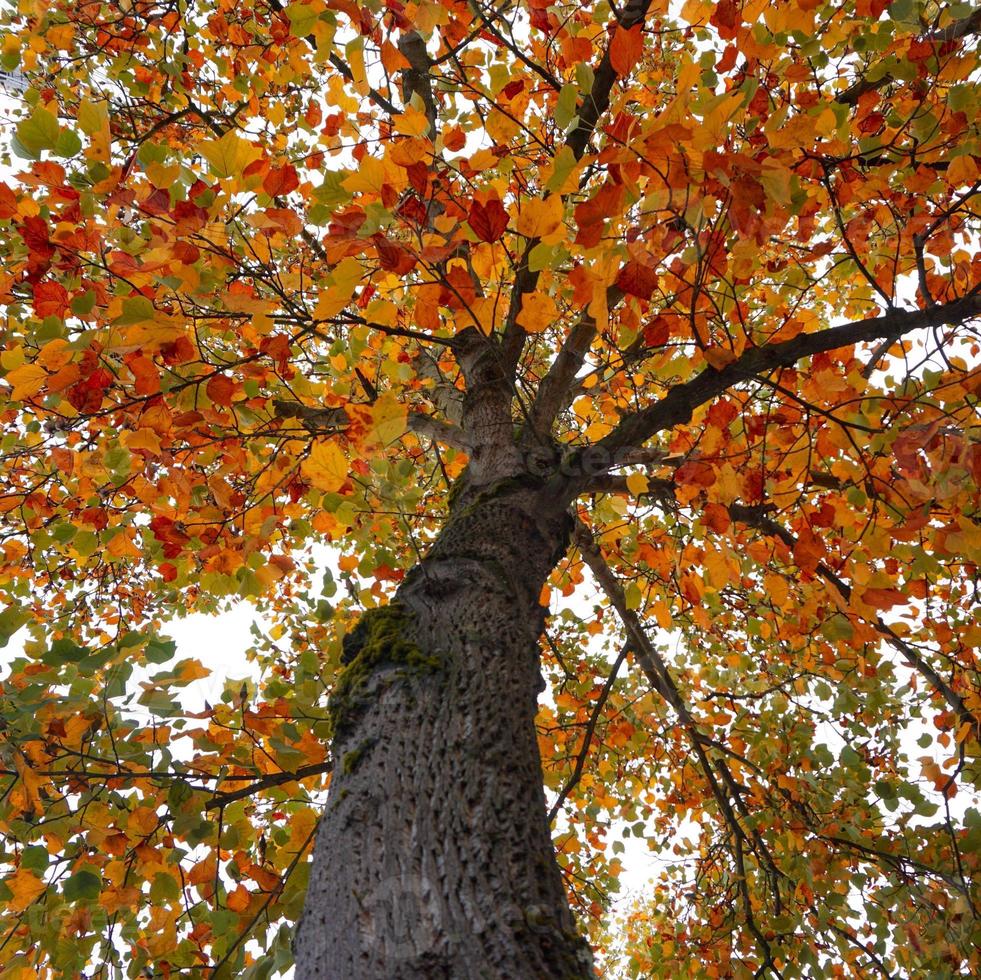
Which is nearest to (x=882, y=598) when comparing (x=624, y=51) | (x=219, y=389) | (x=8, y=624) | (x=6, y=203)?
(x=624, y=51)

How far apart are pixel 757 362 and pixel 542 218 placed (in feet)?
2.70

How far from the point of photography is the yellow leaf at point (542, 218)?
164 centimetres

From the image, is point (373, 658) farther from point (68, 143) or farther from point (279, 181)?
point (68, 143)

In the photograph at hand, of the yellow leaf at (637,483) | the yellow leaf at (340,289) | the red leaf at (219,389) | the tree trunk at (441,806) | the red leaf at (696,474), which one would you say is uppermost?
the red leaf at (219,389)

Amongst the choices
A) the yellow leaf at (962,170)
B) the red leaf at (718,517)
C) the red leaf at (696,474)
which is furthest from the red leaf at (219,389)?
the yellow leaf at (962,170)

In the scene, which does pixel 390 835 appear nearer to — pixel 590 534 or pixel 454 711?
pixel 454 711

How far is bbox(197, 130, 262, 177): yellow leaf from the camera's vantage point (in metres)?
1.61

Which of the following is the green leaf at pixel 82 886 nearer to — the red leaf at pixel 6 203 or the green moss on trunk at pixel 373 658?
the green moss on trunk at pixel 373 658

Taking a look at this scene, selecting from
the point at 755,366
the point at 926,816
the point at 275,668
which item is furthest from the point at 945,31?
the point at 275,668

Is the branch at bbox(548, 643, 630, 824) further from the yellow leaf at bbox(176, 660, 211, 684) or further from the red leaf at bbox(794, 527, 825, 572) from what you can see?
the yellow leaf at bbox(176, 660, 211, 684)

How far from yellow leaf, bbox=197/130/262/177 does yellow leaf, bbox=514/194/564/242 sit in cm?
74

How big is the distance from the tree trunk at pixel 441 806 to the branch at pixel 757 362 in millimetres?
687

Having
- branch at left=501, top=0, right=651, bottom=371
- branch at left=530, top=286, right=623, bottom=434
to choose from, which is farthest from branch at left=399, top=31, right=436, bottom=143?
branch at left=530, top=286, right=623, bottom=434

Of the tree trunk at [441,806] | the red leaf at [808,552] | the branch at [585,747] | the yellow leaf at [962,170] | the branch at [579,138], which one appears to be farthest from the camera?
the branch at [585,747]
